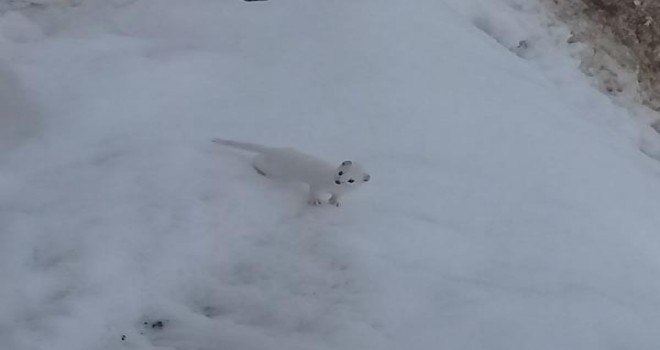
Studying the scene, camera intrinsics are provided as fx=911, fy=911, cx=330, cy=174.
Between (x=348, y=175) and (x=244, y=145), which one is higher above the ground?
(x=348, y=175)

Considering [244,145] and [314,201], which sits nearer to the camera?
[314,201]

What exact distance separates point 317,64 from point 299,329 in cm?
185

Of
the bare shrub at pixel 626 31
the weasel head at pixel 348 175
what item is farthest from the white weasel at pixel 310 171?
the bare shrub at pixel 626 31

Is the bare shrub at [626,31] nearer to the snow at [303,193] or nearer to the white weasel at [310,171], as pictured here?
the snow at [303,193]

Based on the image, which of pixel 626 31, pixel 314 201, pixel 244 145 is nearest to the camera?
pixel 314 201

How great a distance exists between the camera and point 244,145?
3.70 meters

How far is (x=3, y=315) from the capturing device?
2963 mm

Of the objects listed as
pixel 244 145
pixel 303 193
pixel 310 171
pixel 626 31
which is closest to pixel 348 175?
pixel 310 171

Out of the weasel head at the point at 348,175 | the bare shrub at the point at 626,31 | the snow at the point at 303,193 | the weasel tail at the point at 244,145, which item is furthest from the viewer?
the bare shrub at the point at 626,31

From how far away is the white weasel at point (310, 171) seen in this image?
339cm

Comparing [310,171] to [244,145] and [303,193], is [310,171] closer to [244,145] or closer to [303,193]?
[303,193]

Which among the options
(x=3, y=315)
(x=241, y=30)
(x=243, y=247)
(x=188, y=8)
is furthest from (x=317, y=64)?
(x=3, y=315)

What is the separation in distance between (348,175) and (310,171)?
0.17 m

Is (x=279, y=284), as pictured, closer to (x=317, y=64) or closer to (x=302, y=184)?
(x=302, y=184)
